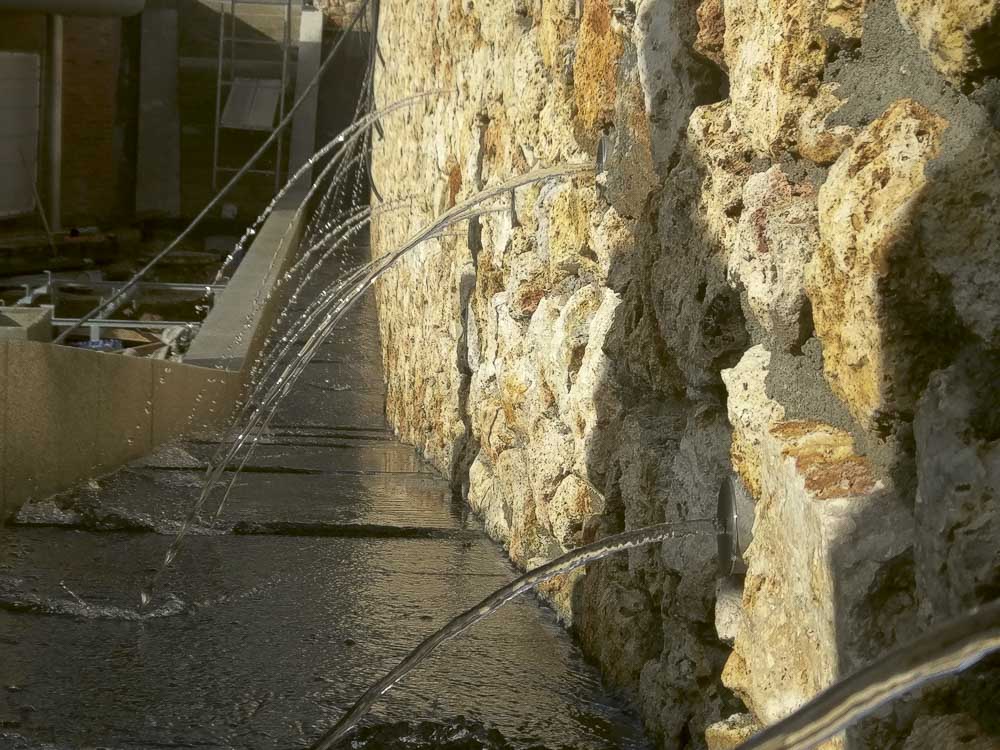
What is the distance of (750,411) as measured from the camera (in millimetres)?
1553

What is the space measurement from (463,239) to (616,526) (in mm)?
1887

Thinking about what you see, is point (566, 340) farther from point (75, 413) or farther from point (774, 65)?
point (75, 413)

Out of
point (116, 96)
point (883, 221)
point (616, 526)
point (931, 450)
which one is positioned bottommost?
point (616, 526)

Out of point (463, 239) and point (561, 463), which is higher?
point (463, 239)

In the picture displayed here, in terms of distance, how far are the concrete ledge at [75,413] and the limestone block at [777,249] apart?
2.48 meters

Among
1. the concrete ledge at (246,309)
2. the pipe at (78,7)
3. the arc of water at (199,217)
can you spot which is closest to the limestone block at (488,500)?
the concrete ledge at (246,309)

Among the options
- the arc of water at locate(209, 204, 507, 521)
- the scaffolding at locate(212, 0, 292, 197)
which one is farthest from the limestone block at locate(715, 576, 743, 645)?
the scaffolding at locate(212, 0, 292, 197)

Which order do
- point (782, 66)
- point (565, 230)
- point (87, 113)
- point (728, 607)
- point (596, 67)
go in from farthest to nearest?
point (87, 113)
point (565, 230)
point (596, 67)
point (728, 607)
point (782, 66)

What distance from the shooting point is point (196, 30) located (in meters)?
16.6

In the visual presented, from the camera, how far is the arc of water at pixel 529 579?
184 cm

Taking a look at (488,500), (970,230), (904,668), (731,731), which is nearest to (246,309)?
(488,500)

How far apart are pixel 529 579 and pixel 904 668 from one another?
119 cm

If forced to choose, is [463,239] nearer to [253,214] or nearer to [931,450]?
[931,450]

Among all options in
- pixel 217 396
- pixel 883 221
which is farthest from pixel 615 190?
pixel 217 396
